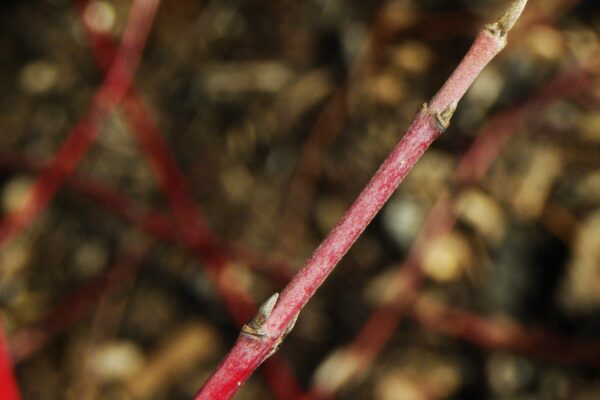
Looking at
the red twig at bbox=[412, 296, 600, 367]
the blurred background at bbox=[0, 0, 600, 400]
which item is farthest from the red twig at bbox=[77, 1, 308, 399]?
the red twig at bbox=[412, 296, 600, 367]

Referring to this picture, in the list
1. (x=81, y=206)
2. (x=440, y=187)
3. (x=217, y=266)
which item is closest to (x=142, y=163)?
(x=81, y=206)

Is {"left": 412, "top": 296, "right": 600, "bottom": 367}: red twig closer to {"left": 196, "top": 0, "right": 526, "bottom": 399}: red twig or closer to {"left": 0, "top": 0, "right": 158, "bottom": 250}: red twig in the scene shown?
{"left": 0, "top": 0, "right": 158, "bottom": 250}: red twig

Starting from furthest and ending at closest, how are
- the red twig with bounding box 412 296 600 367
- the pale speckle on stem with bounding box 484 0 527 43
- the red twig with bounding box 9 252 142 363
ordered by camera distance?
the red twig with bounding box 9 252 142 363
the red twig with bounding box 412 296 600 367
the pale speckle on stem with bounding box 484 0 527 43

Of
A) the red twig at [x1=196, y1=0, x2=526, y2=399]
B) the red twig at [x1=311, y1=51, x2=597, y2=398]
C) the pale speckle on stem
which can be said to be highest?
the red twig at [x1=311, y1=51, x2=597, y2=398]

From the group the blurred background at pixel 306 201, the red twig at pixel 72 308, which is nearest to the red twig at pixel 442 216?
the blurred background at pixel 306 201

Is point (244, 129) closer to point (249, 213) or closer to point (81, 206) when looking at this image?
point (249, 213)

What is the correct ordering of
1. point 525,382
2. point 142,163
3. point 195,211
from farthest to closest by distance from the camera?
point 142,163 → point 195,211 → point 525,382

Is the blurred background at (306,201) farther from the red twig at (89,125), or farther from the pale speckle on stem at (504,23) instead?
the pale speckle on stem at (504,23)
